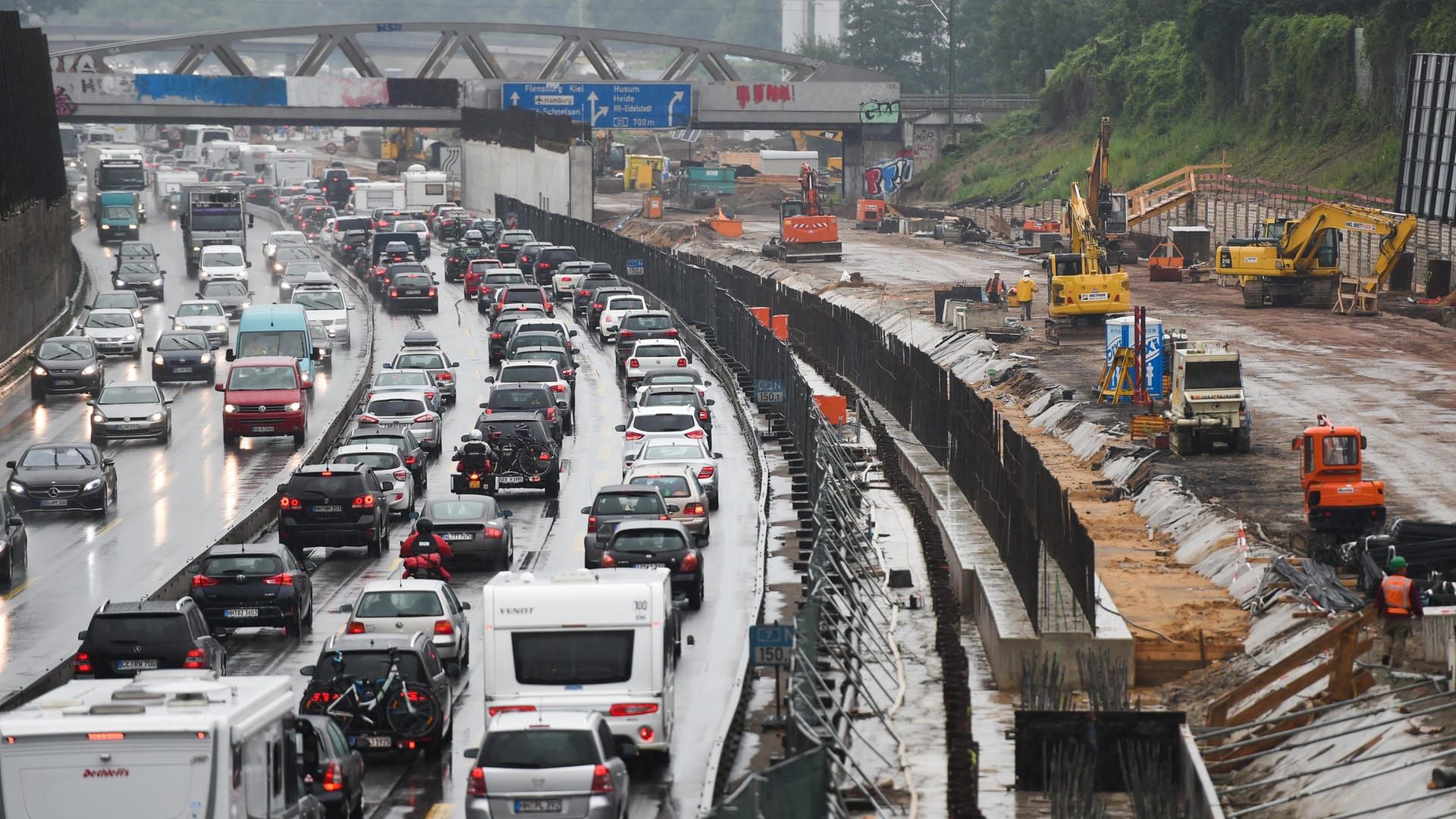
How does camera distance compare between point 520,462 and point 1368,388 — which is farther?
point 1368,388

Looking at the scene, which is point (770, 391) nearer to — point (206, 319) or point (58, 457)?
point (58, 457)

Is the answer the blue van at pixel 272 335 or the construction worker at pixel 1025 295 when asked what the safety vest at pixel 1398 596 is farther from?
the construction worker at pixel 1025 295

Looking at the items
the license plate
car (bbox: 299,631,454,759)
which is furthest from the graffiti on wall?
car (bbox: 299,631,454,759)

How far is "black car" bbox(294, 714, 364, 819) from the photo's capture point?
60.4ft

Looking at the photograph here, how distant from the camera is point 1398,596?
2464 cm

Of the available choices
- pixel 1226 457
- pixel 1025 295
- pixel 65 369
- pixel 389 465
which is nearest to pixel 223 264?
pixel 65 369

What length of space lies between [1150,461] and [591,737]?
2532 cm

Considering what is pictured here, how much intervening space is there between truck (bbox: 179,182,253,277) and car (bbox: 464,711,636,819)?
70971mm

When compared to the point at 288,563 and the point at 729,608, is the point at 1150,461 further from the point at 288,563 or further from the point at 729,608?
the point at 288,563

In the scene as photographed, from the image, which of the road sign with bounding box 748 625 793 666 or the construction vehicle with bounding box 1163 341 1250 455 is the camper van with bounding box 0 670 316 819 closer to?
the road sign with bounding box 748 625 793 666

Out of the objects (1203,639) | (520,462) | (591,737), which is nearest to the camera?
(591,737)

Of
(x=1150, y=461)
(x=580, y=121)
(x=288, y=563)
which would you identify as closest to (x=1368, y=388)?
(x=1150, y=461)

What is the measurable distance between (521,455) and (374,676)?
18429 millimetres

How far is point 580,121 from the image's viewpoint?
4879 inches
